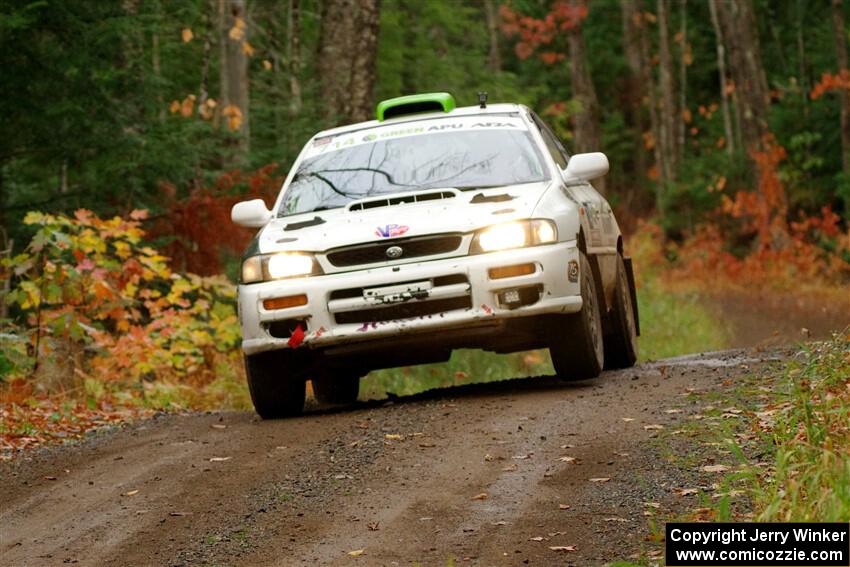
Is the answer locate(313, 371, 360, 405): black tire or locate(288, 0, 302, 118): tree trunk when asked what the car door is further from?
locate(288, 0, 302, 118): tree trunk

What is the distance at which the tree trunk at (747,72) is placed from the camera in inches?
1056

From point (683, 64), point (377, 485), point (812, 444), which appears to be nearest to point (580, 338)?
point (377, 485)

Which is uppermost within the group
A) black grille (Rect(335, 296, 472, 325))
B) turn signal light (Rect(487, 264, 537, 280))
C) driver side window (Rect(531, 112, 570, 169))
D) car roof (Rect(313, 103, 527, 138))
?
car roof (Rect(313, 103, 527, 138))

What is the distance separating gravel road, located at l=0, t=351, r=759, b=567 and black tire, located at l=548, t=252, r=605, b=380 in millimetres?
148

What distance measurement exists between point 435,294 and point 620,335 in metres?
2.69

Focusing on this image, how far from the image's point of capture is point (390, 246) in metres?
8.95

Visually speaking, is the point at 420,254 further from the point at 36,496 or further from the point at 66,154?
the point at 66,154

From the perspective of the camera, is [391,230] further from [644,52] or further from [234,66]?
[644,52]

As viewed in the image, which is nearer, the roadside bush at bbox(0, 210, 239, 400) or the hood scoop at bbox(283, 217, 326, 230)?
the hood scoop at bbox(283, 217, 326, 230)

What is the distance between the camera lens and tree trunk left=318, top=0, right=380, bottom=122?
1592 cm

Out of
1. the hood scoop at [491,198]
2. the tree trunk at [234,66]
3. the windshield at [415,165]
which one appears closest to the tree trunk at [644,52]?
the tree trunk at [234,66]

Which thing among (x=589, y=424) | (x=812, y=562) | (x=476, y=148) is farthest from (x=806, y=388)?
(x=476, y=148)

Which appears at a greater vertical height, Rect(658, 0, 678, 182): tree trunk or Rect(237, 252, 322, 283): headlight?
Rect(658, 0, 678, 182): tree trunk

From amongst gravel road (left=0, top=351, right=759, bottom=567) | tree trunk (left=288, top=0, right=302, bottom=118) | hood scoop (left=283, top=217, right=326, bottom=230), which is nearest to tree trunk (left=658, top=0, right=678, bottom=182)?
tree trunk (left=288, top=0, right=302, bottom=118)
